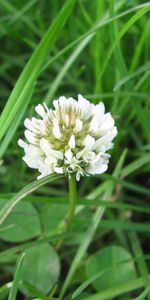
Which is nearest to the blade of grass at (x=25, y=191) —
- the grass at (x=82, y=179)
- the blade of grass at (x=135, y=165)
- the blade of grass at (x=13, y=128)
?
the grass at (x=82, y=179)

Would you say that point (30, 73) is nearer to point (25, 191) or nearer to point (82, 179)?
point (25, 191)

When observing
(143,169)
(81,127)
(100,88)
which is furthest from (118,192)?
(81,127)

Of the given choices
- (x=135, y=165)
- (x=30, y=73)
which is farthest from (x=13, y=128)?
(x=135, y=165)

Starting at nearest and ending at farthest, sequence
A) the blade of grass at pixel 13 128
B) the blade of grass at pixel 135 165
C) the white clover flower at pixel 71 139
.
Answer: the white clover flower at pixel 71 139 → the blade of grass at pixel 13 128 → the blade of grass at pixel 135 165

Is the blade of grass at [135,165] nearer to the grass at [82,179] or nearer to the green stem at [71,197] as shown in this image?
the grass at [82,179]

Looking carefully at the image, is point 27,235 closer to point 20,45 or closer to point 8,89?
point 8,89

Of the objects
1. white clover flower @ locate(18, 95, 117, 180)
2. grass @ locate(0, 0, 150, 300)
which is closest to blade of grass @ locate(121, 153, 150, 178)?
grass @ locate(0, 0, 150, 300)
